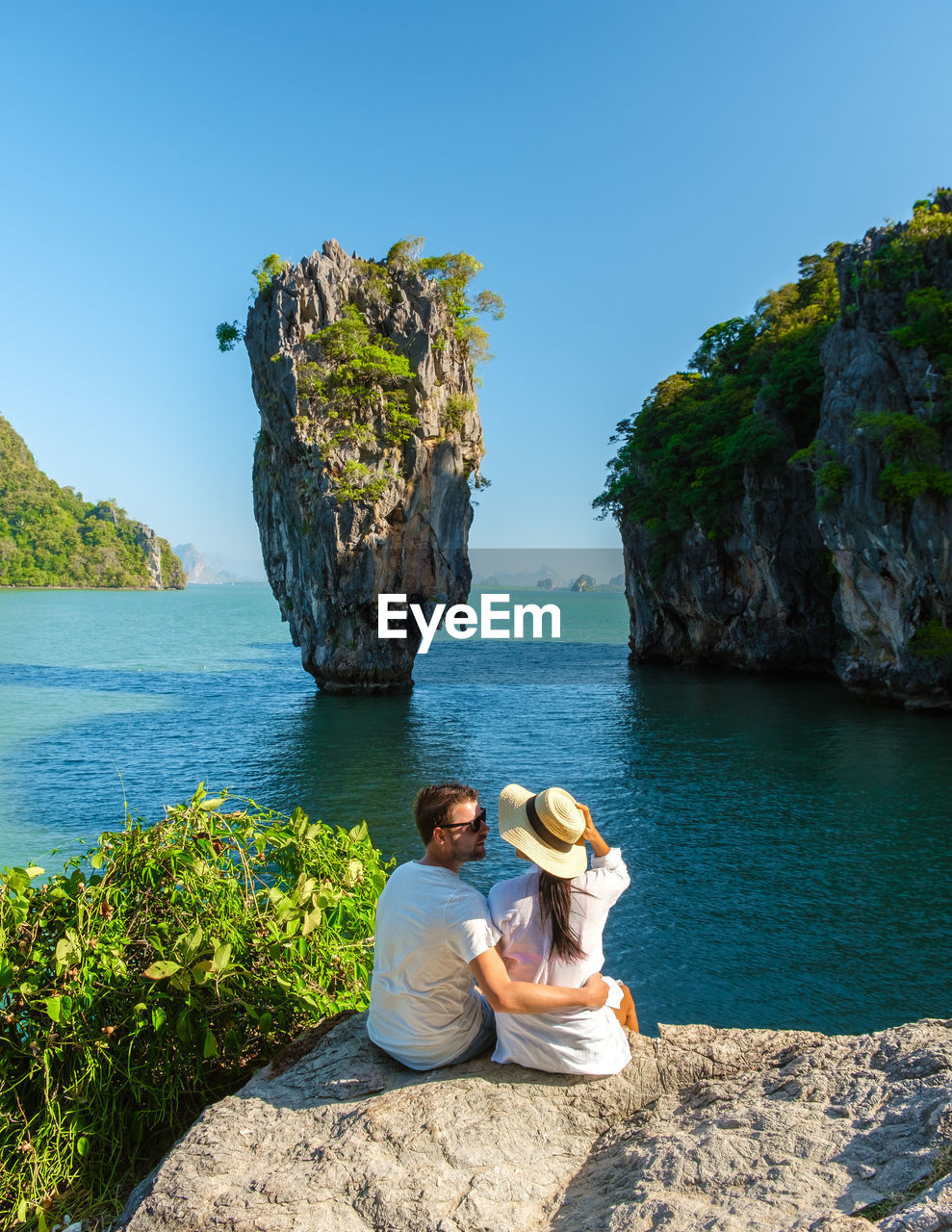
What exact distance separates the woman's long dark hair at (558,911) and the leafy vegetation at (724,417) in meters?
37.3

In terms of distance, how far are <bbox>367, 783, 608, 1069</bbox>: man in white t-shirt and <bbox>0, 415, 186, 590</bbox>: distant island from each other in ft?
520

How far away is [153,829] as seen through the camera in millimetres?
5047

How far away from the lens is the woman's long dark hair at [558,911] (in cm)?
387

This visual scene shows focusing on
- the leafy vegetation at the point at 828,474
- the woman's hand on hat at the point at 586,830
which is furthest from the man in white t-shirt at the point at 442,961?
the leafy vegetation at the point at 828,474

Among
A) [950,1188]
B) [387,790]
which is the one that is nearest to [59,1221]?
[950,1188]

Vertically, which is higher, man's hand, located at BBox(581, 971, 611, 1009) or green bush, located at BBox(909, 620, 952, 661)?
green bush, located at BBox(909, 620, 952, 661)

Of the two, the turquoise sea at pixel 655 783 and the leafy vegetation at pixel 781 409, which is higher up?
the leafy vegetation at pixel 781 409

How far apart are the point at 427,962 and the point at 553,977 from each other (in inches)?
23.3

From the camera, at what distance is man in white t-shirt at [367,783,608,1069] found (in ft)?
12.1

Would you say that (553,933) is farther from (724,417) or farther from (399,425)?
(724,417)

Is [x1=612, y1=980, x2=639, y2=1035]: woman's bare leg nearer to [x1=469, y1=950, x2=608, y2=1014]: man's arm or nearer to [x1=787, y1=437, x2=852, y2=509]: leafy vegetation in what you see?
[x1=469, y1=950, x2=608, y2=1014]: man's arm

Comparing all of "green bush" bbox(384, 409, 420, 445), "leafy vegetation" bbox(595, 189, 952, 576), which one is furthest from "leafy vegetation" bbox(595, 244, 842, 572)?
"green bush" bbox(384, 409, 420, 445)

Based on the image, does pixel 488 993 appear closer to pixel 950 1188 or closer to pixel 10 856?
pixel 950 1188

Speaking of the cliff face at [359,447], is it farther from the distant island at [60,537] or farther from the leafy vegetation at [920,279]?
the distant island at [60,537]
